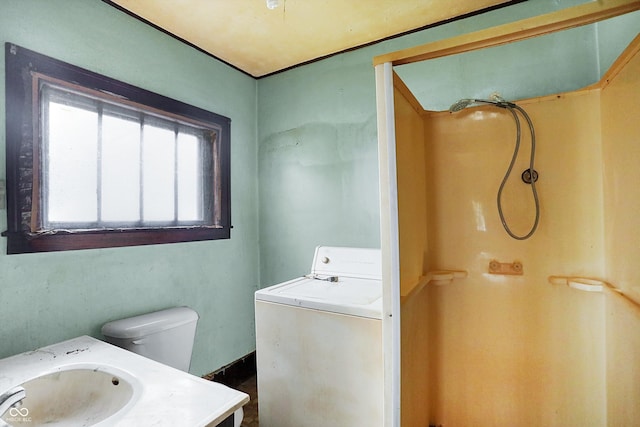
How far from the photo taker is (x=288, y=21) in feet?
5.54

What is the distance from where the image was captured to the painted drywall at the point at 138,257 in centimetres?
124

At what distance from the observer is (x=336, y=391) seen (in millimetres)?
1275

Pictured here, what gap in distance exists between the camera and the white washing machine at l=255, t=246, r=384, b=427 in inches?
47.4

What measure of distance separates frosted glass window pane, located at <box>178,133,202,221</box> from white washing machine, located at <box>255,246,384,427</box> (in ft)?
2.56

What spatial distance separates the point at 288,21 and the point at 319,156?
2.69ft

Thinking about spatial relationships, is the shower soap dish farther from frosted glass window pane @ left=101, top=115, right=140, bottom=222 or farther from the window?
frosted glass window pane @ left=101, top=115, right=140, bottom=222

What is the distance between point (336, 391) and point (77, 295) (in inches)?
48.9

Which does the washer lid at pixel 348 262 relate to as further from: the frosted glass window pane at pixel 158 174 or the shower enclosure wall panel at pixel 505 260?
the frosted glass window pane at pixel 158 174

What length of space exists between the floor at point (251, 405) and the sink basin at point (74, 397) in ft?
3.11

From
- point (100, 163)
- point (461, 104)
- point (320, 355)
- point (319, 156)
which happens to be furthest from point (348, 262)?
point (100, 163)

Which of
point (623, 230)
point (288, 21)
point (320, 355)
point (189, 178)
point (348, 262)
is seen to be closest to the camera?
point (623, 230)

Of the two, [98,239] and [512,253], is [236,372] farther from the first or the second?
[512,253]

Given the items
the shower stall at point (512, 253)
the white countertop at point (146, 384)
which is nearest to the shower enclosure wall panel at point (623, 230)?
the shower stall at point (512, 253)

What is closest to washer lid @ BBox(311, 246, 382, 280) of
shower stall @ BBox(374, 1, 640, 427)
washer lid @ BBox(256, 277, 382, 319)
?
washer lid @ BBox(256, 277, 382, 319)
